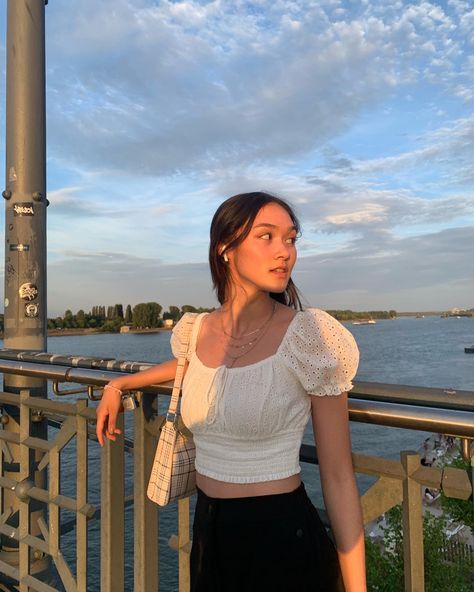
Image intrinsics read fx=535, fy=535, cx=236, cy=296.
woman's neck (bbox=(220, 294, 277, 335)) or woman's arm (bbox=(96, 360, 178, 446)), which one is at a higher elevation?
woman's neck (bbox=(220, 294, 277, 335))

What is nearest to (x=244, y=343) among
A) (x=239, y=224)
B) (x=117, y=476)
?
(x=239, y=224)

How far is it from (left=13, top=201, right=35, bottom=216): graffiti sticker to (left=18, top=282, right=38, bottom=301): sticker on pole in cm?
49

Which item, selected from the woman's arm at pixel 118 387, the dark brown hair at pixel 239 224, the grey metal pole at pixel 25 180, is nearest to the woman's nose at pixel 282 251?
the dark brown hair at pixel 239 224

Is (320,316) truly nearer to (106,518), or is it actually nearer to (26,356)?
(106,518)

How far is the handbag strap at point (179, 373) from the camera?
1.80 metres

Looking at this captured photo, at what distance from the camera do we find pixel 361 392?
1.52 metres

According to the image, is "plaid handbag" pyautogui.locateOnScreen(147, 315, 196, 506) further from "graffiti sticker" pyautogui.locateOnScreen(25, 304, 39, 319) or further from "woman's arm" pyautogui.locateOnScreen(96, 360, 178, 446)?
"graffiti sticker" pyautogui.locateOnScreen(25, 304, 39, 319)

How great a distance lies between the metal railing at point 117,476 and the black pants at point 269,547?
186 mm

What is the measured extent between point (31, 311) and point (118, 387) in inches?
78.9

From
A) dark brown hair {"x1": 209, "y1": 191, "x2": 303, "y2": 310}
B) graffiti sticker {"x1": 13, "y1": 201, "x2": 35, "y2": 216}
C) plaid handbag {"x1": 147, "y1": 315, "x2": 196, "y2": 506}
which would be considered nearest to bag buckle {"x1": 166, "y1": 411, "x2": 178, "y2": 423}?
plaid handbag {"x1": 147, "y1": 315, "x2": 196, "y2": 506}

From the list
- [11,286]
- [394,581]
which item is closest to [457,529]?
[394,581]

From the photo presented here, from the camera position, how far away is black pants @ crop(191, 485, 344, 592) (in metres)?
1.46

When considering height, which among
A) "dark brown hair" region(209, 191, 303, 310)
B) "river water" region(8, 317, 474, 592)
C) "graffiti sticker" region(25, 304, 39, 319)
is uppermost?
"dark brown hair" region(209, 191, 303, 310)

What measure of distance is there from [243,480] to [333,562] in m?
0.33
